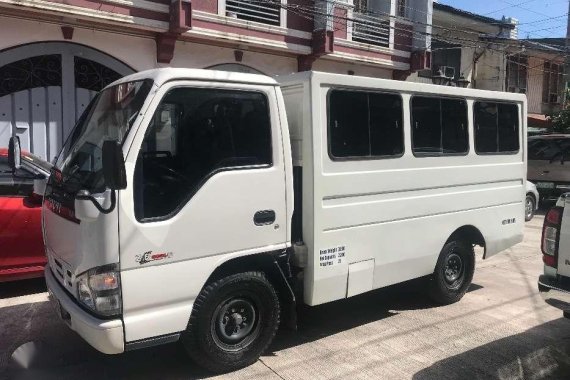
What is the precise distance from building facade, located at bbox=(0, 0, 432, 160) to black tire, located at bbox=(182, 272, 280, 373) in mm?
7327

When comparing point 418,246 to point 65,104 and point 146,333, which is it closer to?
point 146,333

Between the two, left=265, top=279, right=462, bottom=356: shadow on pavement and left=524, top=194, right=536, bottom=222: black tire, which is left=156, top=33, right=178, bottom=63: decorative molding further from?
left=524, top=194, right=536, bottom=222: black tire

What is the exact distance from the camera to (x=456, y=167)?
5285mm

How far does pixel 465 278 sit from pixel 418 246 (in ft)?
3.92

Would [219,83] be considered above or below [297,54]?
below

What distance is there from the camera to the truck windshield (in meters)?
3.42

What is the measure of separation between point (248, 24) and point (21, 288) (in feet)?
25.0

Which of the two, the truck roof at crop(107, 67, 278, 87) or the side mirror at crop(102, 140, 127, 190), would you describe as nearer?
the side mirror at crop(102, 140, 127, 190)

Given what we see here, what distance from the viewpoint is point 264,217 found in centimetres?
387

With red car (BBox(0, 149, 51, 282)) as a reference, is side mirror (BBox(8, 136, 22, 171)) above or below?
above

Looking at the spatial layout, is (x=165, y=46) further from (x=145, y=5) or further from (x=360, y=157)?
(x=360, y=157)

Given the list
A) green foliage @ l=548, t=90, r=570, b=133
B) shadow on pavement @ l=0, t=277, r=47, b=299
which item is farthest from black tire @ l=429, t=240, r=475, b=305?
green foliage @ l=548, t=90, r=570, b=133

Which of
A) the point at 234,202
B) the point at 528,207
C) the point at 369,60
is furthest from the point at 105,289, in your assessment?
the point at 369,60

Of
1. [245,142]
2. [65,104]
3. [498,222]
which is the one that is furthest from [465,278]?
[65,104]
